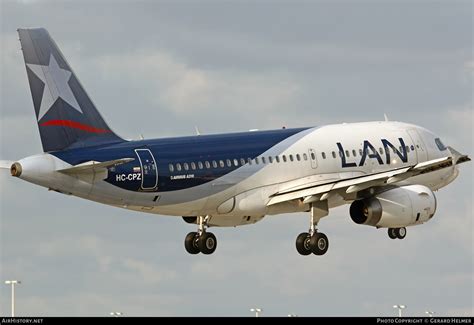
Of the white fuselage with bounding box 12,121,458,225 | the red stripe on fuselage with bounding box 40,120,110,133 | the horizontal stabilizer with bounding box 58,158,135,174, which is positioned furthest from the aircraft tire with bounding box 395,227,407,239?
the horizontal stabilizer with bounding box 58,158,135,174

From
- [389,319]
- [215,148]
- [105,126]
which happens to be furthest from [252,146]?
[389,319]

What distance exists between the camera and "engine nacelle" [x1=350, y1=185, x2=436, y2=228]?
90.9 meters

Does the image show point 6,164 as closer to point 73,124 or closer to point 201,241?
point 73,124

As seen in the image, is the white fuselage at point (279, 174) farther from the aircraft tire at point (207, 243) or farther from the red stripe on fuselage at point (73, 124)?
the red stripe on fuselage at point (73, 124)

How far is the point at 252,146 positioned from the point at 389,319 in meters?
25.5

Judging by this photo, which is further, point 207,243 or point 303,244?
point 207,243

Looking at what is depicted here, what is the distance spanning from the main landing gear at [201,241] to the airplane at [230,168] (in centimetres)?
5

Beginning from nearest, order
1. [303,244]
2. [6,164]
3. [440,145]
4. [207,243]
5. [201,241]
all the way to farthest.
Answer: [6,164] → [303,244] → [201,241] → [207,243] → [440,145]

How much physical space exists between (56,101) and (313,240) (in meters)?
15.8

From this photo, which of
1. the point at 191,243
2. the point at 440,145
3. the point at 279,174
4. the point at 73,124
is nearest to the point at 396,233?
the point at 440,145

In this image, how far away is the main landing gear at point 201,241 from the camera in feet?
301

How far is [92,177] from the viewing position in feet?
272

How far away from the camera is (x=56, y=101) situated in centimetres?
8469

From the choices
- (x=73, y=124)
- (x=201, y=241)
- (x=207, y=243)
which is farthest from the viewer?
(x=207, y=243)
